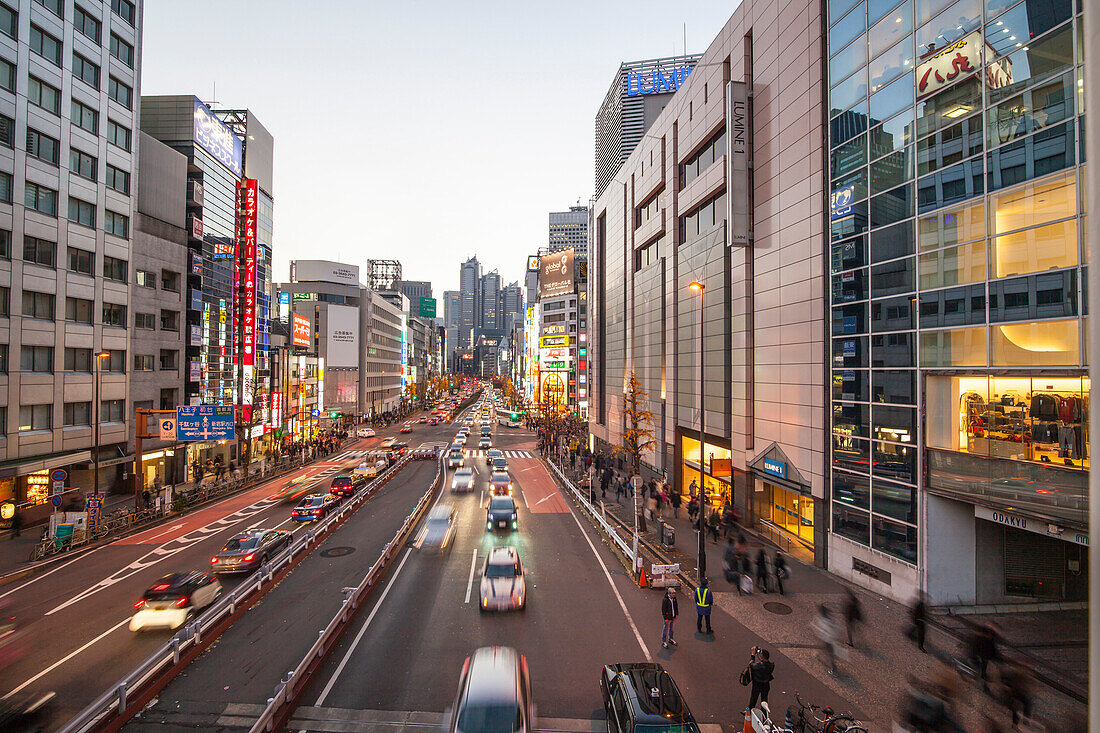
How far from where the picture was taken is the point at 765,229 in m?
24.2

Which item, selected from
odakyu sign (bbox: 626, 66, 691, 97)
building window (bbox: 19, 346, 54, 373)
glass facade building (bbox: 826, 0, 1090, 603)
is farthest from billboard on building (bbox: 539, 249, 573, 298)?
glass facade building (bbox: 826, 0, 1090, 603)

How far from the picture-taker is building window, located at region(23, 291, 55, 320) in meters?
28.4

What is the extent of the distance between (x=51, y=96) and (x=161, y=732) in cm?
3751

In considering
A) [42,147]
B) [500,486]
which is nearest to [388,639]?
[500,486]

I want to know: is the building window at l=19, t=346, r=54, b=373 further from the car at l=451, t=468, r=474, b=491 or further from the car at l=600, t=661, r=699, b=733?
the car at l=600, t=661, r=699, b=733

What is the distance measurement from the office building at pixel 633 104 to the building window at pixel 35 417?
79.6 metres

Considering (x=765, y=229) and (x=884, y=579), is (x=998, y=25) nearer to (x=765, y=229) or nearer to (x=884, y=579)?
(x=765, y=229)

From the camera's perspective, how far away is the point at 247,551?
19.5m

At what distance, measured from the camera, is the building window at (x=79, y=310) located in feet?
101

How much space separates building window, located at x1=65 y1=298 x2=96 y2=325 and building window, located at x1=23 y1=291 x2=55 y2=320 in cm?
78

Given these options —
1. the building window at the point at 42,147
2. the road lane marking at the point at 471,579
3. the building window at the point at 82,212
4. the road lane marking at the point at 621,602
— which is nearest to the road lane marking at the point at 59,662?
the road lane marking at the point at 471,579

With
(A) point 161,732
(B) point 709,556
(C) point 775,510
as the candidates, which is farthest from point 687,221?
(A) point 161,732

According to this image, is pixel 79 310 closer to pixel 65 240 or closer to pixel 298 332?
pixel 65 240

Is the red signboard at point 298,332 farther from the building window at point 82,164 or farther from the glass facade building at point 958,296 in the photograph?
the glass facade building at point 958,296
